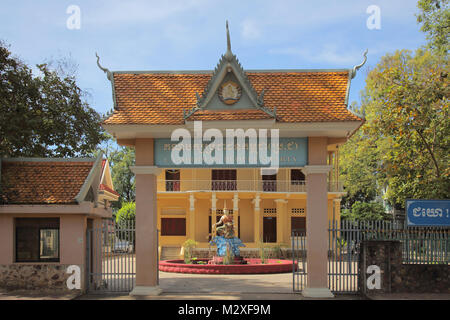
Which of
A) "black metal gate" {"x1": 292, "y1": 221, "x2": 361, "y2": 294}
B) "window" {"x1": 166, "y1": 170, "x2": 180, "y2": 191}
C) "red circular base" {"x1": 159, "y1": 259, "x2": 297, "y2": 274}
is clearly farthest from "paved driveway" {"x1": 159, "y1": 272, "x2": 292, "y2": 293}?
"window" {"x1": 166, "y1": 170, "x2": 180, "y2": 191}

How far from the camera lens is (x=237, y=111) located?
42.5 feet

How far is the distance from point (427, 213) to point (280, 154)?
4.04 m

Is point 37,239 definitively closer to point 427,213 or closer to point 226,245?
point 226,245

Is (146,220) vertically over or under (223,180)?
under

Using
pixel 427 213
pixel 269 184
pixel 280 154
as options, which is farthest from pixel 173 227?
pixel 427 213

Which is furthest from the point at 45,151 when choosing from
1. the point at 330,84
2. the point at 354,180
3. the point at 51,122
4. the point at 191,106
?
the point at 354,180

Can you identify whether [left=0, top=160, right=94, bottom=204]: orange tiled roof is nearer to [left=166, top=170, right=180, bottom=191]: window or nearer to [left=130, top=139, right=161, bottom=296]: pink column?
[left=130, top=139, right=161, bottom=296]: pink column

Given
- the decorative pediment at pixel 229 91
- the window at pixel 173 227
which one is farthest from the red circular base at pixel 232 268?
the window at pixel 173 227

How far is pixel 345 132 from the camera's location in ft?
43.1

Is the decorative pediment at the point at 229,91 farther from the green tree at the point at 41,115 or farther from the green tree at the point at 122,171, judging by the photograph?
the green tree at the point at 122,171

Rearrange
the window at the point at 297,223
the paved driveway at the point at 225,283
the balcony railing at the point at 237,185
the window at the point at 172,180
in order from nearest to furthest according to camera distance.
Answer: the paved driveway at the point at 225,283, the balcony railing at the point at 237,185, the window at the point at 172,180, the window at the point at 297,223

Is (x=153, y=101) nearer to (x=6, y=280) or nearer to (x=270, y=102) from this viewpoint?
(x=270, y=102)

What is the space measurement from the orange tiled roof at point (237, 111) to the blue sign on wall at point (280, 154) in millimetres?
666

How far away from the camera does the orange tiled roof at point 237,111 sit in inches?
→ 509
